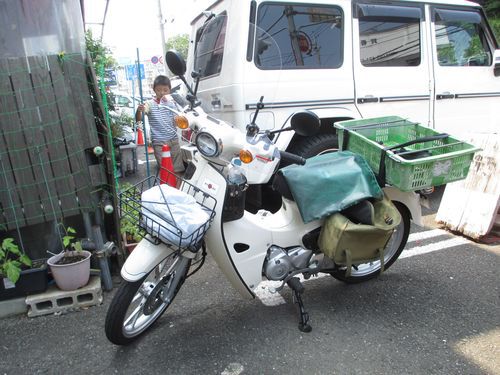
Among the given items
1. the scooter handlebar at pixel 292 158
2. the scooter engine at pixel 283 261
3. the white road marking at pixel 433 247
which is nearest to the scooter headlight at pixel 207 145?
the scooter handlebar at pixel 292 158

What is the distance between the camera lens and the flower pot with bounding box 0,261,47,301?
2.71 m

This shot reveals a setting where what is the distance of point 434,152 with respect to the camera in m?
2.80

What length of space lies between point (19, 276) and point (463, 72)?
5089 mm

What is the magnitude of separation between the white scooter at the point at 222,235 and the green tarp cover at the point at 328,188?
15 centimetres

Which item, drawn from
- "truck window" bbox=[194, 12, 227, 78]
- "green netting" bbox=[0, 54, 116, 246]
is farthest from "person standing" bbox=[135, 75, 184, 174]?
"green netting" bbox=[0, 54, 116, 246]

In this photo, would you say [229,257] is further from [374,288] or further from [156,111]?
[156,111]

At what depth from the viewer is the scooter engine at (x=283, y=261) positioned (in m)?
2.45

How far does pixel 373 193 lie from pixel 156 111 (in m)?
3.14

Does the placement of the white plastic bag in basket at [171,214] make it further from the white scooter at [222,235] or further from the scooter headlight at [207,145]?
the scooter headlight at [207,145]

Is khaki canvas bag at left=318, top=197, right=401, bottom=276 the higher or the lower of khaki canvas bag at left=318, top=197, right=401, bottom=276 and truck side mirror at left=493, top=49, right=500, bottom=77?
the lower

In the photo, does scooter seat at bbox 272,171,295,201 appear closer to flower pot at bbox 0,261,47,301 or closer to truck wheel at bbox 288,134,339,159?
truck wheel at bbox 288,134,339,159

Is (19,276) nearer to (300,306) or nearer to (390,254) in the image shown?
(300,306)

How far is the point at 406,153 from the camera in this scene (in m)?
2.54

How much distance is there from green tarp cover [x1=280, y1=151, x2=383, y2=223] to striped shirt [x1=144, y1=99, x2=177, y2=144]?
8.71 feet
